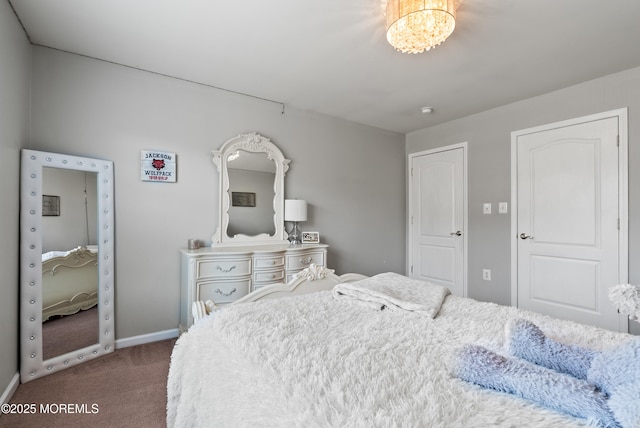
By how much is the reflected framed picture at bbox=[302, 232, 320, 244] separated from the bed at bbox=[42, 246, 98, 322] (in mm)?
1863

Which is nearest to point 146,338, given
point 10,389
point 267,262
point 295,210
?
point 10,389

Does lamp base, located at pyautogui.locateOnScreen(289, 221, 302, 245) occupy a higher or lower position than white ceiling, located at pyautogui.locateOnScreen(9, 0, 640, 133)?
lower

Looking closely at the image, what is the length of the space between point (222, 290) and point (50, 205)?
1.34 meters

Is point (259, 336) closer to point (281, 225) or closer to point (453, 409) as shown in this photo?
point (453, 409)

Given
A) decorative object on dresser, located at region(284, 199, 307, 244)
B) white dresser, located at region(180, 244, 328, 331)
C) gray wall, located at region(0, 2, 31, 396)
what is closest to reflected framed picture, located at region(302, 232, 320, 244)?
decorative object on dresser, located at region(284, 199, 307, 244)

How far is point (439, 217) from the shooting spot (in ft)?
12.8

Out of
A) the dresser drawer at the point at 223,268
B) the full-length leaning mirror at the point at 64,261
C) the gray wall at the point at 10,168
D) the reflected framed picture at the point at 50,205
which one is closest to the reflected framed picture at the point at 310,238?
the dresser drawer at the point at 223,268

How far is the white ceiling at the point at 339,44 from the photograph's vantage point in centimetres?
179

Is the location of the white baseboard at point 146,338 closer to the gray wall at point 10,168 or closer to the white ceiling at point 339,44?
the gray wall at point 10,168

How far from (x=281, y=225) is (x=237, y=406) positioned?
2.42 m

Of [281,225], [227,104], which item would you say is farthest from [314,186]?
[227,104]

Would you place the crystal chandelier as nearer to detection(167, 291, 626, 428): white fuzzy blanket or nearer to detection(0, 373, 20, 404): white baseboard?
detection(167, 291, 626, 428): white fuzzy blanket

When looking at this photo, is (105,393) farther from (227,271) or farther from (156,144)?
(156,144)

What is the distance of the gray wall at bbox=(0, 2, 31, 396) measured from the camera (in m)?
1.71
